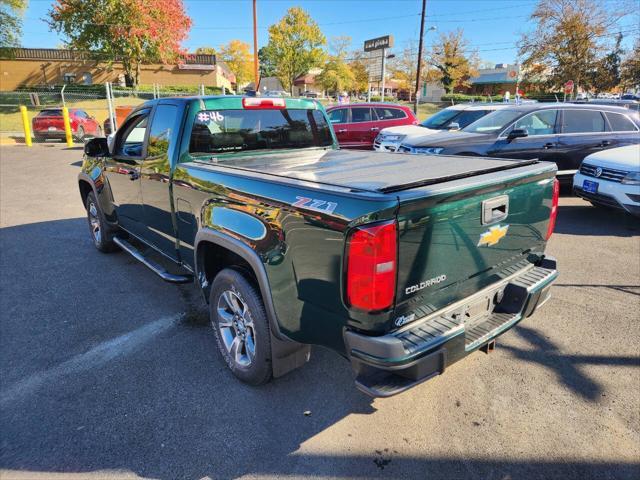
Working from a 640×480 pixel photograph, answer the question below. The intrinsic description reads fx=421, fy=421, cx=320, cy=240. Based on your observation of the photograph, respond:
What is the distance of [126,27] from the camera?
A: 32.0 m

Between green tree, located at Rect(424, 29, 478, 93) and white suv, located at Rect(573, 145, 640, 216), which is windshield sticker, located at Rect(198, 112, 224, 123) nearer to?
white suv, located at Rect(573, 145, 640, 216)

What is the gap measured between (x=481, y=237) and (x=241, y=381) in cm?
187

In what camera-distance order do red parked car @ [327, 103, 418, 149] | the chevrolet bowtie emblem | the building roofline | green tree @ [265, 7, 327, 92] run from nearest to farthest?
1. the chevrolet bowtie emblem
2. red parked car @ [327, 103, 418, 149]
3. the building roofline
4. green tree @ [265, 7, 327, 92]

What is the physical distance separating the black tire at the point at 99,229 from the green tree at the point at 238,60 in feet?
255

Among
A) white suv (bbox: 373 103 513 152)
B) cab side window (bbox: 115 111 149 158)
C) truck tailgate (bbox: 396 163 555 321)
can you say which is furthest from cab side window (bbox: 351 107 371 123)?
truck tailgate (bbox: 396 163 555 321)

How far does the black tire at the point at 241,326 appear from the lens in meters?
2.61

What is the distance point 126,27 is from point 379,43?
19493 mm

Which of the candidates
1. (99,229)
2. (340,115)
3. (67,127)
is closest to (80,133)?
(67,127)

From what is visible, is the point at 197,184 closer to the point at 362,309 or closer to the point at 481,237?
the point at 362,309

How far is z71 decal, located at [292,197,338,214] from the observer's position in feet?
6.65

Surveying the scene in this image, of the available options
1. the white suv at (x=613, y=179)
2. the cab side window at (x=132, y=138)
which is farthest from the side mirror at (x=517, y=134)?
the cab side window at (x=132, y=138)

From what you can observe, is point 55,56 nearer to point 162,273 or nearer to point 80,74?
point 80,74

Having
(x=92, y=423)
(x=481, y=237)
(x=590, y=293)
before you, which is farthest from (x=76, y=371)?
(x=590, y=293)

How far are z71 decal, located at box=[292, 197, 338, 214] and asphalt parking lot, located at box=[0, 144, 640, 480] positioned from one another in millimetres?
1383
